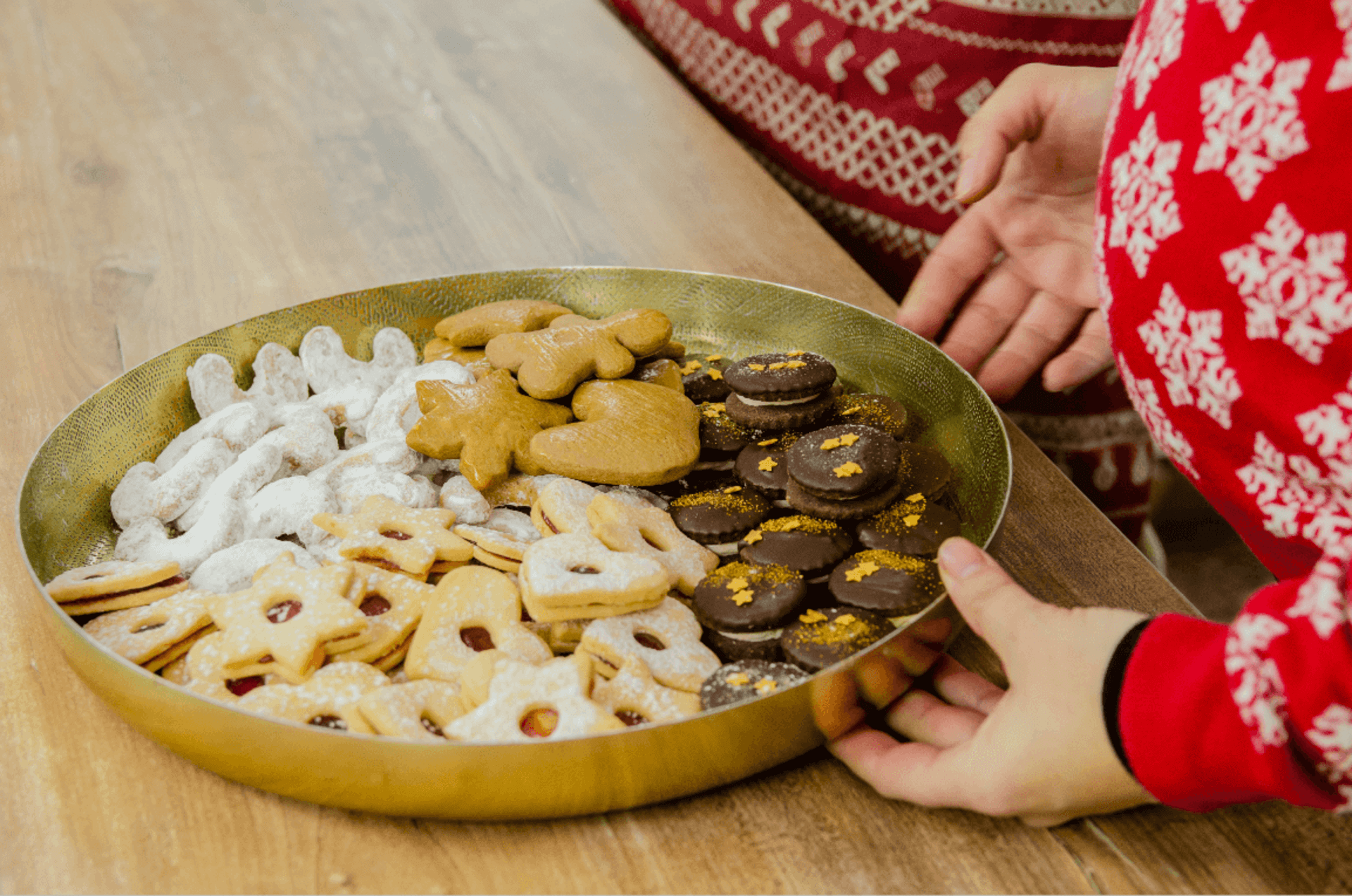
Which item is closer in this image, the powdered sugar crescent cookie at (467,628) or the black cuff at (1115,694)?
the black cuff at (1115,694)

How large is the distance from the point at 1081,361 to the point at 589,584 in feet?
1.97

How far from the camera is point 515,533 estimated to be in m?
0.84

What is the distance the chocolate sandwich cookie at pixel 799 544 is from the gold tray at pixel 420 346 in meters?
0.11

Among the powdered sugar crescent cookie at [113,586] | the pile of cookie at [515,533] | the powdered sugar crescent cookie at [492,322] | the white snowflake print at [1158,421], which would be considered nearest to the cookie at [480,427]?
the pile of cookie at [515,533]

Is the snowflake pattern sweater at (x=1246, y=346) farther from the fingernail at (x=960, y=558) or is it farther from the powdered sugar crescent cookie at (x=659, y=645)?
the powdered sugar crescent cookie at (x=659, y=645)

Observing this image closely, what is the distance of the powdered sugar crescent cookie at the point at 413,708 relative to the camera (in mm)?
615

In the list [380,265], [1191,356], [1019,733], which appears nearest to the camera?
[1019,733]

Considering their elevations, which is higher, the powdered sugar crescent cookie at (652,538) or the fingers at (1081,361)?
the fingers at (1081,361)

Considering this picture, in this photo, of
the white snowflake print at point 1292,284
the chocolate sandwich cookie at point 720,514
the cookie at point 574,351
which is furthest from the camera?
the cookie at point 574,351

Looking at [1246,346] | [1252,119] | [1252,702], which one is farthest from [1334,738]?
[1252,119]

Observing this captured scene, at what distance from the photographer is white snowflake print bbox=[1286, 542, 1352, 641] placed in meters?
0.48

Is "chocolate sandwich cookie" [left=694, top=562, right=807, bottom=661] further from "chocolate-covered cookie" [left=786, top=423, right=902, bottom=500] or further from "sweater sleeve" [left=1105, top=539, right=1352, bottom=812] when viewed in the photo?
"sweater sleeve" [left=1105, top=539, right=1352, bottom=812]

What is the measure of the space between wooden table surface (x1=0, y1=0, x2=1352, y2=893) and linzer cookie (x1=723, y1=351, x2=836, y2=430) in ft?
0.67

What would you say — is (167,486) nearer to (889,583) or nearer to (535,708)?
(535,708)
